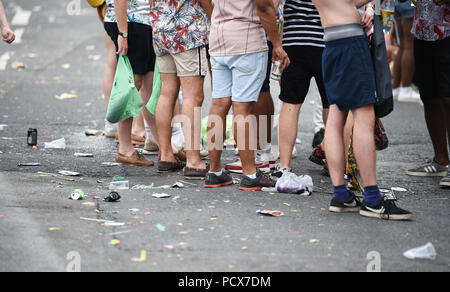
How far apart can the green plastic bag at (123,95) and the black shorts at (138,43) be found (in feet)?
0.40

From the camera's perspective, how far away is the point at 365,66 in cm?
493

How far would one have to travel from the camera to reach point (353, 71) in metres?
4.92

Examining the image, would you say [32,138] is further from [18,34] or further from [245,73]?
[18,34]

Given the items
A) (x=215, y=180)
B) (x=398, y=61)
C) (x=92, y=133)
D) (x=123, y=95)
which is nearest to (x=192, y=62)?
(x=123, y=95)

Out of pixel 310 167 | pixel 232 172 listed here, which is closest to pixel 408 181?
pixel 310 167

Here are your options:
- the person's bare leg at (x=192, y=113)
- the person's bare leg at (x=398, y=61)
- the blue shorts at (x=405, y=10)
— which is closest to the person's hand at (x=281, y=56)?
the person's bare leg at (x=192, y=113)

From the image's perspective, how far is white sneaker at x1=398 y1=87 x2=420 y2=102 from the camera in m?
10.8

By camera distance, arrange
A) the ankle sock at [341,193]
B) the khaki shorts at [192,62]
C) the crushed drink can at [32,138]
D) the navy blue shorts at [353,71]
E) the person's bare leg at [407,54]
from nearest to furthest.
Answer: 1. the navy blue shorts at [353,71]
2. the ankle sock at [341,193]
3. the khaki shorts at [192,62]
4. the crushed drink can at [32,138]
5. the person's bare leg at [407,54]

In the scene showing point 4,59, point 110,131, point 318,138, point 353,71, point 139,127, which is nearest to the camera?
point 353,71

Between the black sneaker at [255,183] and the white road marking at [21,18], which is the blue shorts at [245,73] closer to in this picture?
the black sneaker at [255,183]

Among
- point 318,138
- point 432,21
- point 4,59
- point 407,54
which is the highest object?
point 432,21

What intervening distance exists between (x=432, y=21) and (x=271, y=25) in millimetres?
1590

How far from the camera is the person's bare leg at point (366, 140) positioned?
196 inches
